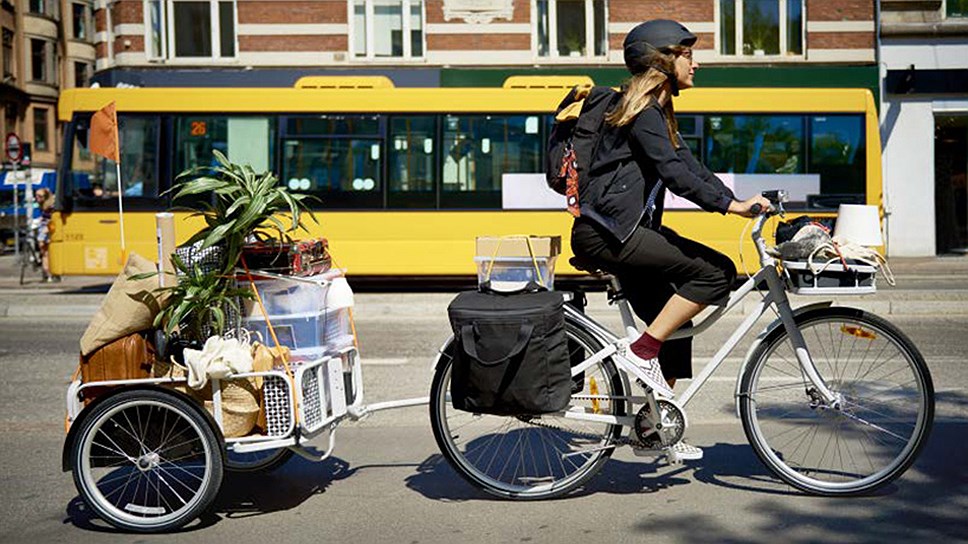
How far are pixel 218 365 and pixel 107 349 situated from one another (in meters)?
0.51

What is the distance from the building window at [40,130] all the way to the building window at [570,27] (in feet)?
125

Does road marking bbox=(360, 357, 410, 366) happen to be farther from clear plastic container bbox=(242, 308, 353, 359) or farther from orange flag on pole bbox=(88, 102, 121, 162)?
orange flag on pole bbox=(88, 102, 121, 162)

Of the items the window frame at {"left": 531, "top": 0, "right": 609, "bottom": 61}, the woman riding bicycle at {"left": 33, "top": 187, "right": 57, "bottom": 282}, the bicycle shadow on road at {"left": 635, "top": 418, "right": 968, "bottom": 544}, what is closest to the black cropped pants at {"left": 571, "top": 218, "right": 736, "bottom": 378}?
the bicycle shadow on road at {"left": 635, "top": 418, "right": 968, "bottom": 544}

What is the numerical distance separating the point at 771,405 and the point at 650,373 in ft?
1.97

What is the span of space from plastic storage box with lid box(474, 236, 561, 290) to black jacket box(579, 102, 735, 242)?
254 mm

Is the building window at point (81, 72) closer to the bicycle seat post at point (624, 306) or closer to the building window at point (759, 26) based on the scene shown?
the building window at point (759, 26)

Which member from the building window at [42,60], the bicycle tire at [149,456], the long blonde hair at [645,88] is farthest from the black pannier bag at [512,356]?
the building window at [42,60]

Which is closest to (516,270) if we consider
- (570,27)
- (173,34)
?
(570,27)

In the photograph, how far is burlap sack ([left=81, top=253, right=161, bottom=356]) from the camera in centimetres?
461

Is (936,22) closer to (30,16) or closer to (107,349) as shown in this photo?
(107,349)

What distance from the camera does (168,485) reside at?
4.58m

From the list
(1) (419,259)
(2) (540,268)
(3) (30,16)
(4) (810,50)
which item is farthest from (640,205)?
(3) (30,16)

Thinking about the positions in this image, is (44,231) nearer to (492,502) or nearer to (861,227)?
(492,502)

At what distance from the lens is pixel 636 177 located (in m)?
4.66
